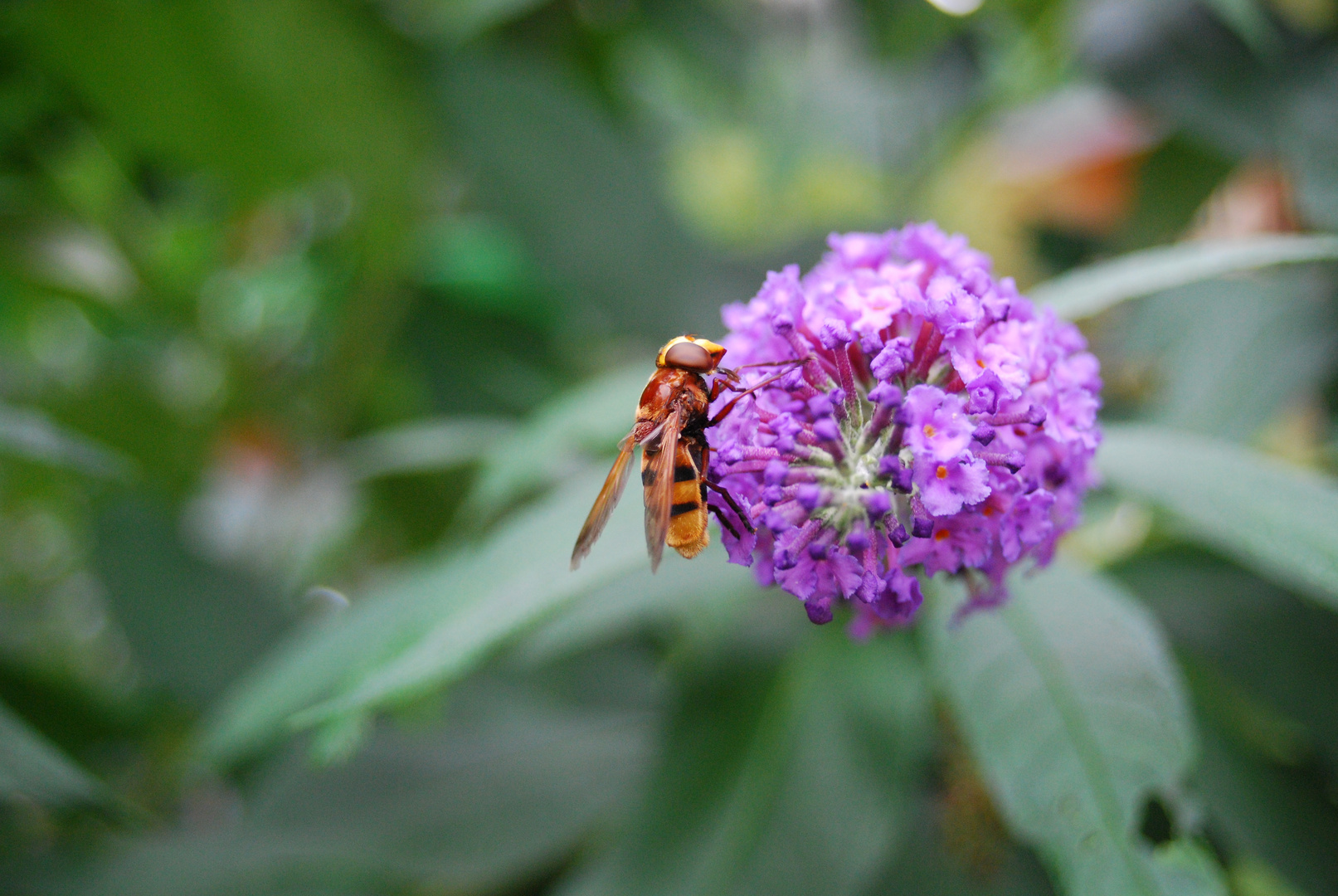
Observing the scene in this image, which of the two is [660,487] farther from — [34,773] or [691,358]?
[34,773]

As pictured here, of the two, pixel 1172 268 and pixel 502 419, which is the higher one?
pixel 502 419

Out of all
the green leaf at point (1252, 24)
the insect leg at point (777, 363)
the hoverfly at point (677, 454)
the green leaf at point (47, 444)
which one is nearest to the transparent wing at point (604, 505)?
the hoverfly at point (677, 454)

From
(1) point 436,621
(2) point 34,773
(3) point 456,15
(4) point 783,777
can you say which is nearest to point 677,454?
(1) point 436,621

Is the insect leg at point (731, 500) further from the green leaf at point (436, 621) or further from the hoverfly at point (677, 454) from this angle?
the green leaf at point (436, 621)

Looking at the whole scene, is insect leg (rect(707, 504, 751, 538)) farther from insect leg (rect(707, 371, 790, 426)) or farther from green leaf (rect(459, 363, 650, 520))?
green leaf (rect(459, 363, 650, 520))

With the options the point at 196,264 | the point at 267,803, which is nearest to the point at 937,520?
the point at 267,803

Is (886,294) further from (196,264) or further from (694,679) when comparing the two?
(196,264)
